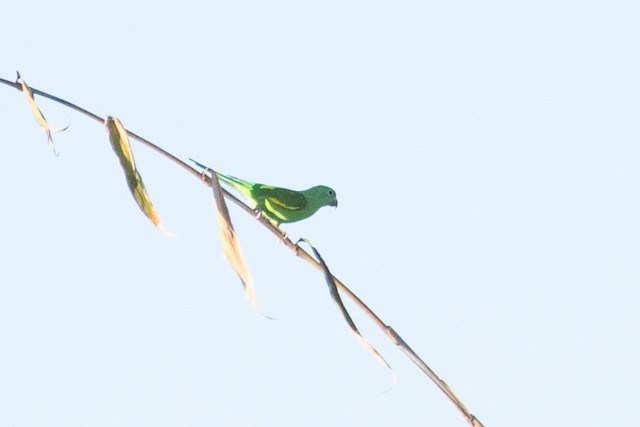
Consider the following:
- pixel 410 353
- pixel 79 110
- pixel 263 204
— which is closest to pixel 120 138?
pixel 79 110

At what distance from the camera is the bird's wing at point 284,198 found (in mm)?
3539

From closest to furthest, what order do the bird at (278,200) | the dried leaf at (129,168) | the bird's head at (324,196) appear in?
1. the dried leaf at (129,168)
2. the bird at (278,200)
3. the bird's head at (324,196)

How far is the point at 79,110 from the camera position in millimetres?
1446

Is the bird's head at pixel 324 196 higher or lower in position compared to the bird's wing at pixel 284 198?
higher

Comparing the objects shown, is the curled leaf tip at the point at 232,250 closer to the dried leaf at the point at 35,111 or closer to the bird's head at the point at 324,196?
the dried leaf at the point at 35,111

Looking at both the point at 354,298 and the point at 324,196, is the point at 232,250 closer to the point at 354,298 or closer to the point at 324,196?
the point at 354,298

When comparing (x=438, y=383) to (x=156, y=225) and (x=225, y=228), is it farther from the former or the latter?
(x=156, y=225)

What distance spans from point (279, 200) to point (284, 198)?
0.17 feet

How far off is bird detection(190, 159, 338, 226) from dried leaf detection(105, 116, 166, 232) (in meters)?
1.53

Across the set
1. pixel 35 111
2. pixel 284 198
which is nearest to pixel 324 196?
pixel 284 198

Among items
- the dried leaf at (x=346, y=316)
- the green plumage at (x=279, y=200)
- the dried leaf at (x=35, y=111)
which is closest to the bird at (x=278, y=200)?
the green plumage at (x=279, y=200)

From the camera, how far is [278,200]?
12.0 feet

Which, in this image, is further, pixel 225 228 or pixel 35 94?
pixel 35 94

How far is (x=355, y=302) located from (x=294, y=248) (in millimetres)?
239
